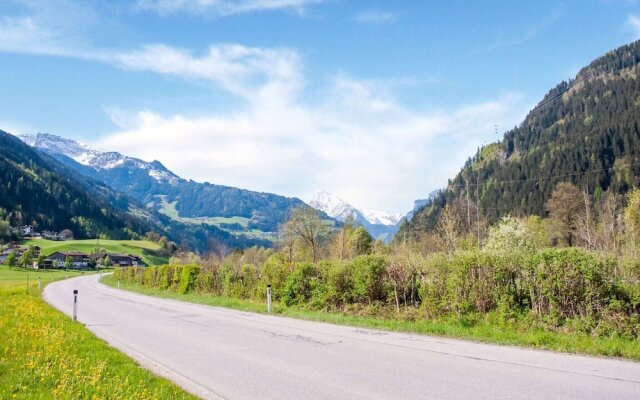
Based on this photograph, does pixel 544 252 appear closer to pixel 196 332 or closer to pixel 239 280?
pixel 196 332

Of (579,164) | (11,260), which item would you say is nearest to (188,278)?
(11,260)

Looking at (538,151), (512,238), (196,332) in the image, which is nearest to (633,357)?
(196,332)

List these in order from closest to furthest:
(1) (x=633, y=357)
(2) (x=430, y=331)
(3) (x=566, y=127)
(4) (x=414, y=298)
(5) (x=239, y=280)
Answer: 1. (1) (x=633, y=357)
2. (2) (x=430, y=331)
3. (4) (x=414, y=298)
4. (5) (x=239, y=280)
5. (3) (x=566, y=127)

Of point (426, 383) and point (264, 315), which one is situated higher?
point (426, 383)

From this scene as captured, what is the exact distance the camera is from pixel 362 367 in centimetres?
934

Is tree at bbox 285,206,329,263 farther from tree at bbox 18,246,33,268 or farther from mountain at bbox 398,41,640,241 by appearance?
tree at bbox 18,246,33,268

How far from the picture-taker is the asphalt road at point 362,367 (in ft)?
24.5

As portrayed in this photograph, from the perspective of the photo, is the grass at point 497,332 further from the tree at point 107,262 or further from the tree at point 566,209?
the tree at point 107,262

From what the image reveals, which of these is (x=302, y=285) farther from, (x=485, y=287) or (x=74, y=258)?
(x=74, y=258)

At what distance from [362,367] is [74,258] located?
205 m

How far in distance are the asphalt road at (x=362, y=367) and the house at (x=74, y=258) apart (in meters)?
191

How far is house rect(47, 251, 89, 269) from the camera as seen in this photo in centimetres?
18235

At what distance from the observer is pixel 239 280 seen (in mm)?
30031

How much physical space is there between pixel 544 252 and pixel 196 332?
11.2m
